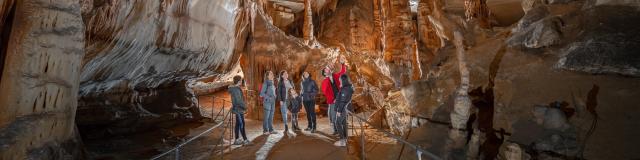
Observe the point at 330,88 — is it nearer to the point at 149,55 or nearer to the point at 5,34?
the point at 149,55

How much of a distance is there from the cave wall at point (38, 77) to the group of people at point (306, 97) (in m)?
2.07

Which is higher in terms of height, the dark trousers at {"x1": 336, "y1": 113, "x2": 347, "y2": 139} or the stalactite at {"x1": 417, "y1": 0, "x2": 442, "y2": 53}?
the stalactite at {"x1": 417, "y1": 0, "x2": 442, "y2": 53}

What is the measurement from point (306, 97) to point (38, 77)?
3.65m

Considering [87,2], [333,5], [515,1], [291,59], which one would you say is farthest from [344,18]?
[87,2]

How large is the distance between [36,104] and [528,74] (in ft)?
17.2

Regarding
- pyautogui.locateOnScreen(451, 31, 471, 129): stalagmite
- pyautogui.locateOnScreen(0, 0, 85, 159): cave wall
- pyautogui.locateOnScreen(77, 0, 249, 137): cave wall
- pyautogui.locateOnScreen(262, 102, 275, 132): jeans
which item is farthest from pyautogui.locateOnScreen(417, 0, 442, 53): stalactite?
pyautogui.locateOnScreen(0, 0, 85, 159): cave wall

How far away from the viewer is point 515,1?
29.5 ft

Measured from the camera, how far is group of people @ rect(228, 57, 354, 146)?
5.44m

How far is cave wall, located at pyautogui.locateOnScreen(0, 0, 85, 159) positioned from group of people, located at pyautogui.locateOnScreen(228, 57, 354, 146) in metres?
2.07

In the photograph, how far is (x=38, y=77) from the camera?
3873 mm

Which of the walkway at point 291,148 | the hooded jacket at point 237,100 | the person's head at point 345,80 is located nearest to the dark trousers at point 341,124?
the walkway at point 291,148

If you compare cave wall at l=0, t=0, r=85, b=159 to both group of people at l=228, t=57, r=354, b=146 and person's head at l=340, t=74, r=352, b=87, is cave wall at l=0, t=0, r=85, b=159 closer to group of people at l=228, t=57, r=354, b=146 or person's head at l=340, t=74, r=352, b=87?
group of people at l=228, t=57, r=354, b=146

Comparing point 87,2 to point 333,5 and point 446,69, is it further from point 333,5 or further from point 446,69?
point 333,5

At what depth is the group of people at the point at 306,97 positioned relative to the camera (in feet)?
17.9
